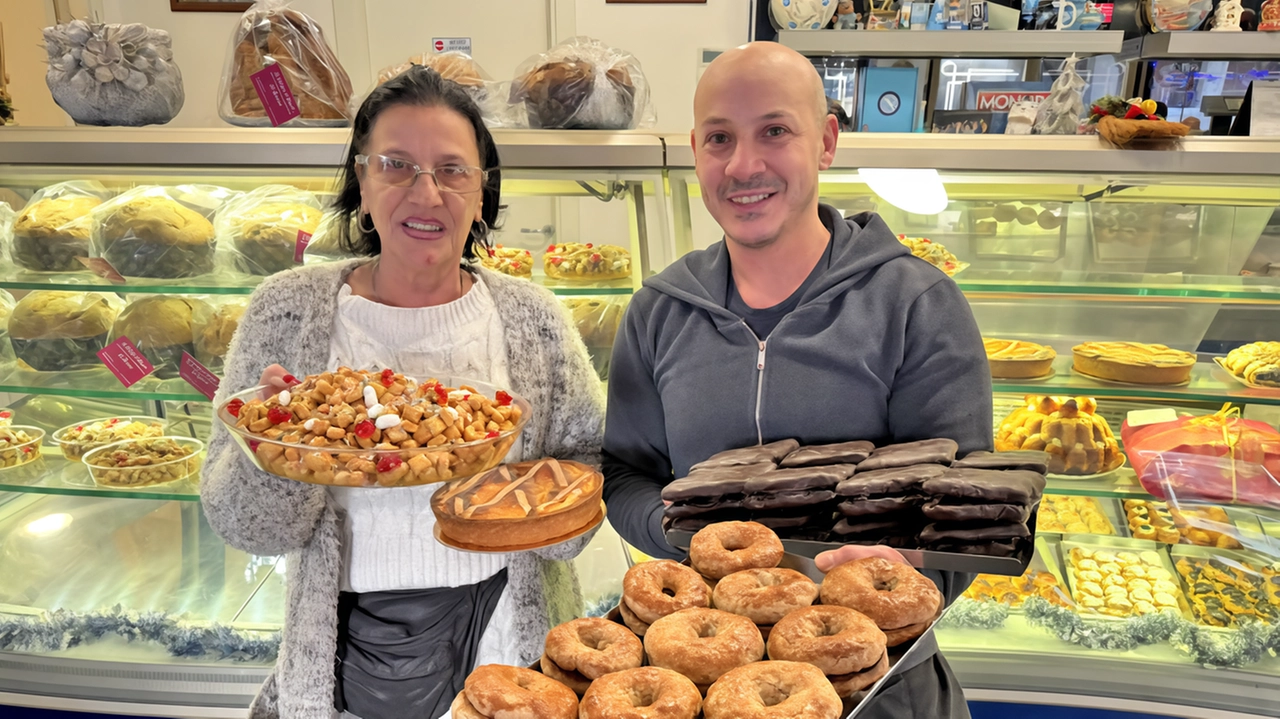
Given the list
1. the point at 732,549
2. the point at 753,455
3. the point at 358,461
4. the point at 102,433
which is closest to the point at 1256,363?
the point at 753,455

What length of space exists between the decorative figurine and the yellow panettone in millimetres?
3702

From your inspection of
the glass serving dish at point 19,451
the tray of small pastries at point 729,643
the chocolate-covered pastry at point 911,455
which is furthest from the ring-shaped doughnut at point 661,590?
the glass serving dish at point 19,451

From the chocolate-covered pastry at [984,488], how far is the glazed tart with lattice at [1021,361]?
125 centimetres

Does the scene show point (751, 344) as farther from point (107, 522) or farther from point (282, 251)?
point (107, 522)

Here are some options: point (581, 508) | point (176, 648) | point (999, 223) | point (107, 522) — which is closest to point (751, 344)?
point (581, 508)

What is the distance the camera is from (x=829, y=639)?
107cm

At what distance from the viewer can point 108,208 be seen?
2.44 metres

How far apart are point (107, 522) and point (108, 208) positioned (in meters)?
1.47

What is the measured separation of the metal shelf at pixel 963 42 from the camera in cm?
503

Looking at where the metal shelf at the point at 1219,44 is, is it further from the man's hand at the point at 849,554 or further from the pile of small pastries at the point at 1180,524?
the man's hand at the point at 849,554

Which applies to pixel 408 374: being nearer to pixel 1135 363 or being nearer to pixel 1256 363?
pixel 1135 363

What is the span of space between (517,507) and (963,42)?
491cm

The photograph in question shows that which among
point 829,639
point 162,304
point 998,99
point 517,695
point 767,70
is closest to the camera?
point 517,695

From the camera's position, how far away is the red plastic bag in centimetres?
251
